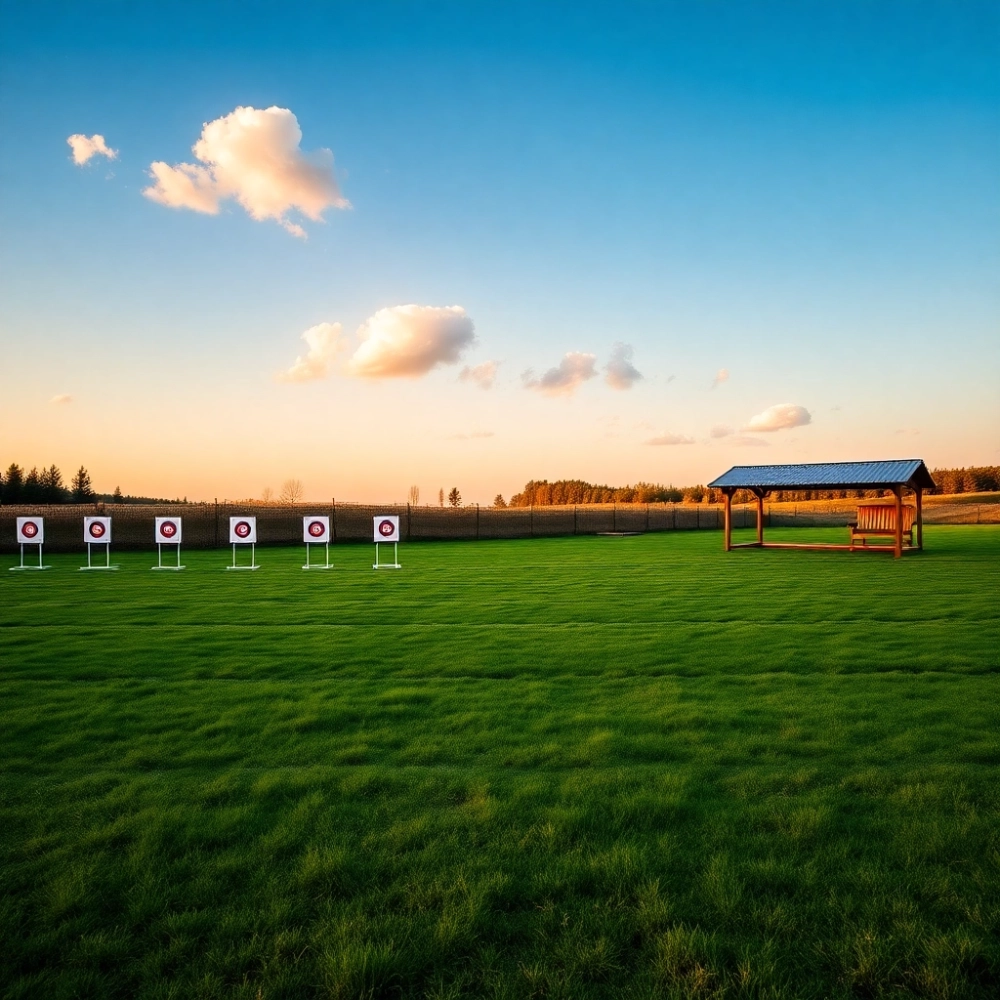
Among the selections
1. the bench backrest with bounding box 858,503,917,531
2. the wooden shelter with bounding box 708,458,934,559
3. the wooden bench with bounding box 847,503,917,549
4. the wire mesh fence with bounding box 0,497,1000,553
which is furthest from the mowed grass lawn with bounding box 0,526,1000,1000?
the wire mesh fence with bounding box 0,497,1000,553

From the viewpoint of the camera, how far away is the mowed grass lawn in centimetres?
286

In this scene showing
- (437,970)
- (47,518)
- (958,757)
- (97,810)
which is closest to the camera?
(437,970)

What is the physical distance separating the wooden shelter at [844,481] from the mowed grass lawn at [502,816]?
16654 mm

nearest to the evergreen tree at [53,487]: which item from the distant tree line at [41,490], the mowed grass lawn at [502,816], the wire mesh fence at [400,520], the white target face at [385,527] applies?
the distant tree line at [41,490]

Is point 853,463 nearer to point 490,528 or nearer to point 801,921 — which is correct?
point 490,528

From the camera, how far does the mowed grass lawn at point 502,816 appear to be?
2855 millimetres

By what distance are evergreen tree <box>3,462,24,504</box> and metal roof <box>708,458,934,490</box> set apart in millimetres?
71368

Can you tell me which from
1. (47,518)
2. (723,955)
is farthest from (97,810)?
(47,518)

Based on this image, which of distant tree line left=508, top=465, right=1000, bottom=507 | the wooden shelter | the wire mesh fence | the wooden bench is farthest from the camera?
distant tree line left=508, top=465, right=1000, bottom=507

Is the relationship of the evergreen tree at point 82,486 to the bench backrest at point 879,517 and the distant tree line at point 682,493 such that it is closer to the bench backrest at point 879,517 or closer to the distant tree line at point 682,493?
the distant tree line at point 682,493

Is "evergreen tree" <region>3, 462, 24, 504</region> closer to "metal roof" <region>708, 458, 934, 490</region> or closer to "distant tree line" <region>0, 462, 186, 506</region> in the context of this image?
"distant tree line" <region>0, 462, 186, 506</region>

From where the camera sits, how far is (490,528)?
1732 inches

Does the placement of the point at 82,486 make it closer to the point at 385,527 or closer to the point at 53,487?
the point at 53,487

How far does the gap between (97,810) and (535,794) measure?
2.57 metres
